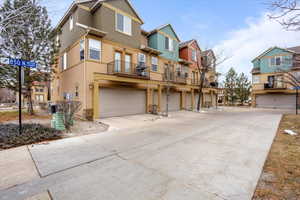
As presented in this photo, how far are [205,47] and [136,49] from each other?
39.8ft

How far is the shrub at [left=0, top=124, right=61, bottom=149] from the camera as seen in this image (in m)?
5.14

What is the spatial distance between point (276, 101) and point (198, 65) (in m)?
15.1

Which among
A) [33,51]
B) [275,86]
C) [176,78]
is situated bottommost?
[275,86]

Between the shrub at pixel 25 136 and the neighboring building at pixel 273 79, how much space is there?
90.7ft

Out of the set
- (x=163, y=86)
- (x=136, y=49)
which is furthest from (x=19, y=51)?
(x=163, y=86)

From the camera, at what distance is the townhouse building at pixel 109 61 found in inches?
435

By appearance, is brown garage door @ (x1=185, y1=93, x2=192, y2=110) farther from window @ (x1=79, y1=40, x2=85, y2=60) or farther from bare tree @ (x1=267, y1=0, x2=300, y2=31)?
bare tree @ (x1=267, y1=0, x2=300, y2=31)

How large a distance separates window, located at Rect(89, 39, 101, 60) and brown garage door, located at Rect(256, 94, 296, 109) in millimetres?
27561

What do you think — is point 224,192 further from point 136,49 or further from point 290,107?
point 290,107

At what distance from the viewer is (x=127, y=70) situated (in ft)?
42.6

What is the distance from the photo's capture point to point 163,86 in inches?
619

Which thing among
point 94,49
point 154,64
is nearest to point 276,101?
point 154,64

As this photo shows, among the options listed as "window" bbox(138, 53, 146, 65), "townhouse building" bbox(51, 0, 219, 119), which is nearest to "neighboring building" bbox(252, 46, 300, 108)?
"townhouse building" bbox(51, 0, 219, 119)

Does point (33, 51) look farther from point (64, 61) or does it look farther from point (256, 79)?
point (256, 79)
